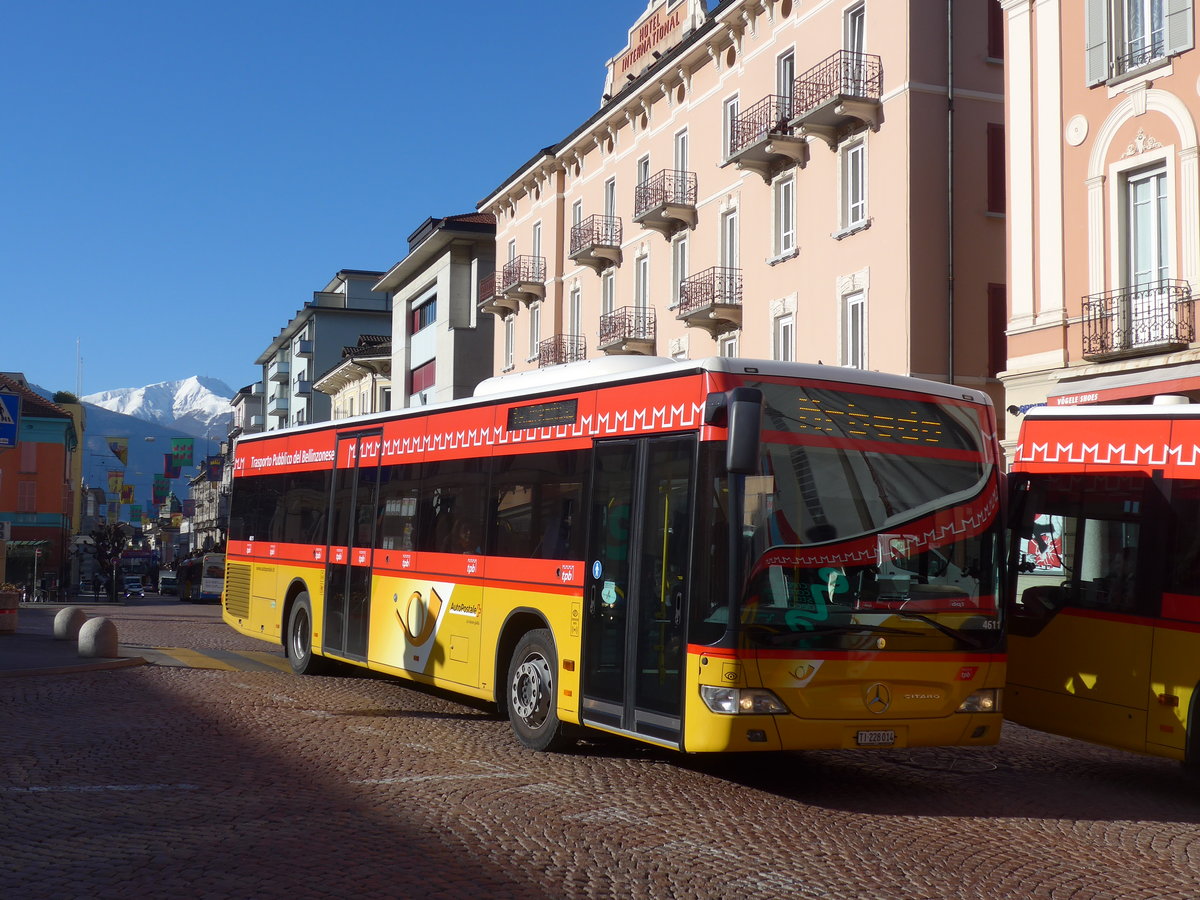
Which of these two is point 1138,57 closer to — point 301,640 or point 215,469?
point 301,640

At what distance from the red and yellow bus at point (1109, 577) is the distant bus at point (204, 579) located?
4214 centimetres

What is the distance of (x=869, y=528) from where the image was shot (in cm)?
891

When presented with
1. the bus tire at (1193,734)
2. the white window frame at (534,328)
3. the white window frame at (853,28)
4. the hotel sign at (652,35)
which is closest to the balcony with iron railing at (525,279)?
the white window frame at (534,328)

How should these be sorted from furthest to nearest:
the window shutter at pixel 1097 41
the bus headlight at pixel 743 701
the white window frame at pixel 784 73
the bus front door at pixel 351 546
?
the white window frame at pixel 784 73 → the window shutter at pixel 1097 41 → the bus front door at pixel 351 546 → the bus headlight at pixel 743 701

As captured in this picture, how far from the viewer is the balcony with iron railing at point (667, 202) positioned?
3497 cm

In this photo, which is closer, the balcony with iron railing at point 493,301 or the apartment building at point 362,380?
the balcony with iron railing at point 493,301

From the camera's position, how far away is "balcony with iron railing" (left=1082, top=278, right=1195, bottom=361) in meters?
19.8

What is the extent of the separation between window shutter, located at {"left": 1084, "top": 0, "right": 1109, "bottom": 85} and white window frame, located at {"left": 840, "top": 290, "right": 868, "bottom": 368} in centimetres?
704

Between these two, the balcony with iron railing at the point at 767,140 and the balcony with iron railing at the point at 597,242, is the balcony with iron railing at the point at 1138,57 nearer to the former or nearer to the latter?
the balcony with iron railing at the point at 767,140

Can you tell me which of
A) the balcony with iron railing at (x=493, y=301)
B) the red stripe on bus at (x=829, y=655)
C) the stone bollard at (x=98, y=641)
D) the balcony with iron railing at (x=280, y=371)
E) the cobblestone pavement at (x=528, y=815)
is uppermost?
the balcony with iron railing at (x=280, y=371)

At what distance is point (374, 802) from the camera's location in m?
8.59

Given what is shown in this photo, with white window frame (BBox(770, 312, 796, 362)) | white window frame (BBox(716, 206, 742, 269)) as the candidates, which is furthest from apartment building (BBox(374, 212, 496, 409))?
white window frame (BBox(770, 312, 796, 362))

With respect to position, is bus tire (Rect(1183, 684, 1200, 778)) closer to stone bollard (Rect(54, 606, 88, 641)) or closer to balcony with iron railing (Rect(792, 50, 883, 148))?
stone bollard (Rect(54, 606, 88, 641))

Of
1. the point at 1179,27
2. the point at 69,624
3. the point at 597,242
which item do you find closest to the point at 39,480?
the point at 597,242
